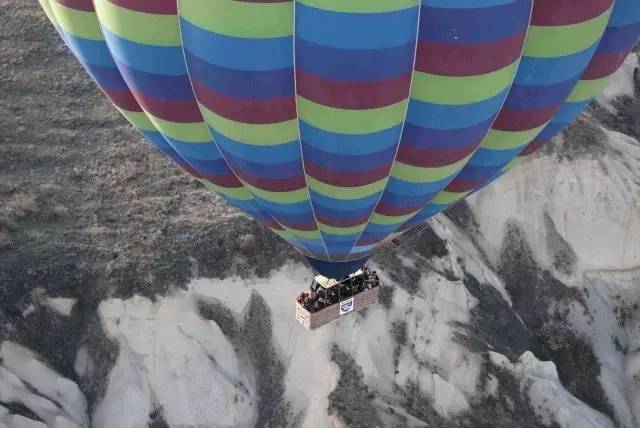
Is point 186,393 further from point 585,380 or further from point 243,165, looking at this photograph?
point 585,380

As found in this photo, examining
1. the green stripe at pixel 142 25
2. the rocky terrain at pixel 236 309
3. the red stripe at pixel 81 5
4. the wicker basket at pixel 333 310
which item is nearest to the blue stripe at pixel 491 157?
the wicker basket at pixel 333 310

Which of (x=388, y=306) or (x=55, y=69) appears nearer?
(x=388, y=306)

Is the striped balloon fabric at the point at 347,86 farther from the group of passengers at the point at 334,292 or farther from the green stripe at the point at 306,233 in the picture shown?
the group of passengers at the point at 334,292

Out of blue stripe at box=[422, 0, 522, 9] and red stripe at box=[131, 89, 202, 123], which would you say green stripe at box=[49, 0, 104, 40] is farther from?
blue stripe at box=[422, 0, 522, 9]

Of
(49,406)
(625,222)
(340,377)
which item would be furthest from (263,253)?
(625,222)

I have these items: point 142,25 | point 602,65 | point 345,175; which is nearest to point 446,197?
point 345,175
